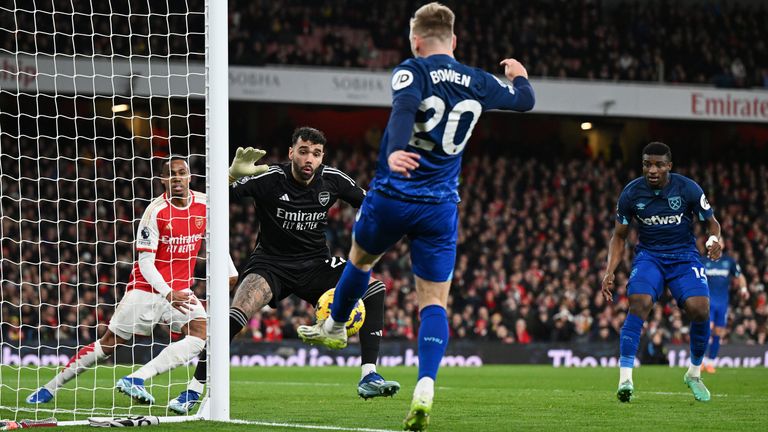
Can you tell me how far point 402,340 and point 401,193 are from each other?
15.8 metres

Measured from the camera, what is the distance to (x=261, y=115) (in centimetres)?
3114

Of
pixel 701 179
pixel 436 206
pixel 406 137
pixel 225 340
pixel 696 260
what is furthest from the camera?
pixel 701 179

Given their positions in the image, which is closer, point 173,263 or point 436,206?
point 436,206

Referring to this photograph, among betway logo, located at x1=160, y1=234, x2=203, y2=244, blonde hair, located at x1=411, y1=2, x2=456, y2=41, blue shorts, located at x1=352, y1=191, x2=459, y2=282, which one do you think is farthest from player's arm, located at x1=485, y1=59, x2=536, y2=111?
betway logo, located at x1=160, y1=234, x2=203, y2=244

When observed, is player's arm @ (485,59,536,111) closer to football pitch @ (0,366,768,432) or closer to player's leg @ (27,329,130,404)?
football pitch @ (0,366,768,432)

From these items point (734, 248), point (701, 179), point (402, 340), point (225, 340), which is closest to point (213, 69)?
point (225, 340)

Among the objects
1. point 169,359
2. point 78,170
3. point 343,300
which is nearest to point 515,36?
point 78,170

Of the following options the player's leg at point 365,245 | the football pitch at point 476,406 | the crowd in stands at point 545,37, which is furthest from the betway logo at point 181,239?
the crowd in stands at point 545,37

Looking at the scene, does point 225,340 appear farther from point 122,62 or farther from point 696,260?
point 122,62

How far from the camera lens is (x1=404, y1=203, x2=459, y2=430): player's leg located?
600 centimetres

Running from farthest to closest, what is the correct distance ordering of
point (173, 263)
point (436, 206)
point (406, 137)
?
point (173, 263) → point (436, 206) → point (406, 137)

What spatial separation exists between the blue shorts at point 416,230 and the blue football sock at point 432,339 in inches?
7.7

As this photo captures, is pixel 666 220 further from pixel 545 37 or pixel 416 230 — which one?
pixel 545 37

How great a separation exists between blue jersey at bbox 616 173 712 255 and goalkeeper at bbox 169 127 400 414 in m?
2.67
